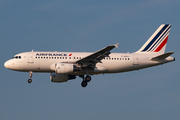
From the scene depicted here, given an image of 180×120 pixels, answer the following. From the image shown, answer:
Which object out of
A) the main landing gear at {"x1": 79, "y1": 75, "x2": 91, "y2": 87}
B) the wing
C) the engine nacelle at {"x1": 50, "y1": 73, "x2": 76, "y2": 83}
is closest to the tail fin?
the wing

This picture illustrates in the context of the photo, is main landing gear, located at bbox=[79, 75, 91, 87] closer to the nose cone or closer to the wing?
the wing

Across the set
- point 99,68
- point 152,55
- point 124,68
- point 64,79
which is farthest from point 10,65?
point 152,55

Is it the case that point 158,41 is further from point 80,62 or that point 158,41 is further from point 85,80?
point 80,62

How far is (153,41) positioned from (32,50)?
58.3 ft

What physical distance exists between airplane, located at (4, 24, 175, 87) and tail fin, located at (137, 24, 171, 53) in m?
1.15

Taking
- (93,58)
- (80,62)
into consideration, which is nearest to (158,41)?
(93,58)

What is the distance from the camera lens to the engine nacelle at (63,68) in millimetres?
44241

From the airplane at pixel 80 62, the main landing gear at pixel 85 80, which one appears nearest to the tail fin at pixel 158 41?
the airplane at pixel 80 62

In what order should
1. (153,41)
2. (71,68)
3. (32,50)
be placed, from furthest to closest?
(153,41) → (32,50) → (71,68)

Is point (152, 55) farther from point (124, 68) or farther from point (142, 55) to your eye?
point (124, 68)

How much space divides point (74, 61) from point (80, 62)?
1034mm

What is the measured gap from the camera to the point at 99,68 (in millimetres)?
46562

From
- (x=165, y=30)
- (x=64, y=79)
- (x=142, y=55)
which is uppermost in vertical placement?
(x=165, y=30)

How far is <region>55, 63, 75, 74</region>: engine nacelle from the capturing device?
44.2 metres
